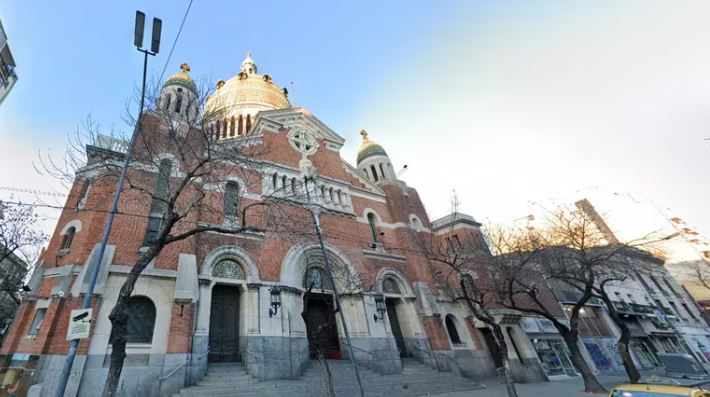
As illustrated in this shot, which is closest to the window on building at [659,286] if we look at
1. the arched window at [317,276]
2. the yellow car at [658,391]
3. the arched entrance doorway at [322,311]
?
the arched entrance doorway at [322,311]

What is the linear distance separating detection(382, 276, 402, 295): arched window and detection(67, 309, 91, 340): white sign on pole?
14.4m

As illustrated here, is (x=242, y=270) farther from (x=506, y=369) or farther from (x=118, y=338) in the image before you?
(x=506, y=369)

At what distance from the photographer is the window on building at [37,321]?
10891mm

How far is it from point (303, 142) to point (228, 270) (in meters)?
10.7

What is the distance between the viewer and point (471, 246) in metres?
22.1

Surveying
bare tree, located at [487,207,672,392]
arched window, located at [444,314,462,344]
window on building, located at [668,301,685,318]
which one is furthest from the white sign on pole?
window on building, located at [668,301,685,318]

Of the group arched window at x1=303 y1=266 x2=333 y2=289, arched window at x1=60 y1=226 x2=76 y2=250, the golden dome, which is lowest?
arched window at x1=303 y1=266 x2=333 y2=289

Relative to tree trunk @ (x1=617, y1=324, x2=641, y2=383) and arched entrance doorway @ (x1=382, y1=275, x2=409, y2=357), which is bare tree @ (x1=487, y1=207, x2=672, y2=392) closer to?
tree trunk @ (x1=617, y1=324, x2=641, y2=383)

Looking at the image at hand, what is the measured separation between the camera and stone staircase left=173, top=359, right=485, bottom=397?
10578 millimetres

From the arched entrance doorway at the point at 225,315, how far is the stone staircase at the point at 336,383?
68cm

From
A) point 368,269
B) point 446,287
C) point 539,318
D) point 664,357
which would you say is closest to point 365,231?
point 368,269

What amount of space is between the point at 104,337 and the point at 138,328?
102 cm

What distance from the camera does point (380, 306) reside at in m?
17.2

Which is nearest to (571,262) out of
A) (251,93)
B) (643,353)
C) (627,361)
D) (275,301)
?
(627,361)
